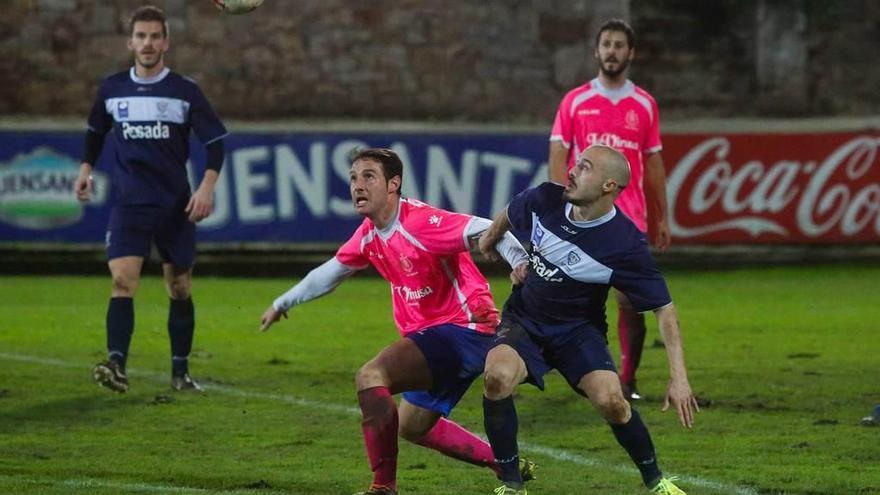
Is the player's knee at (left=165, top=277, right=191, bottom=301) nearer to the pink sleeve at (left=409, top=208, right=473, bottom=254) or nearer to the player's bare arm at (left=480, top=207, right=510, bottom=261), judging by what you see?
the pink sleeve at (left=409, top=208, right=473, bottom=254)

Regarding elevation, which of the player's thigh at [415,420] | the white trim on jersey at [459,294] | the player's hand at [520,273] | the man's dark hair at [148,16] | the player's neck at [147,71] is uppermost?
the man's dark hair at [148,16]

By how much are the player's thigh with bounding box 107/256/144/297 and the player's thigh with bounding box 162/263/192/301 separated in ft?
1.04

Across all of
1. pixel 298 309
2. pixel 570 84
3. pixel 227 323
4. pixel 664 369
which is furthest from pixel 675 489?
pixel 570 84

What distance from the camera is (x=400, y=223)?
23.6 ft

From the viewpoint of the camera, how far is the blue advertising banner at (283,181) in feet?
59.5

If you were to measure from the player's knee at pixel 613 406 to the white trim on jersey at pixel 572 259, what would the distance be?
0.49 metres

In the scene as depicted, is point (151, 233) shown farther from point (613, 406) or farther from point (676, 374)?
point (676, 374)

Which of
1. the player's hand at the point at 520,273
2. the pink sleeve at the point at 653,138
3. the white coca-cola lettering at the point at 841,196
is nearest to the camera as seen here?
the player's hand at the point at 520,273

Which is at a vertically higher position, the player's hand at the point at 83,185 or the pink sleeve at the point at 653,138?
the pink sleeve at the point at 653,138

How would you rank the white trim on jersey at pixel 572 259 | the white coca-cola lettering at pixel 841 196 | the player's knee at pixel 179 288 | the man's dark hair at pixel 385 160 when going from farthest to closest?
the white coca-cola lettering at pixel 841 196
the player's knee at pixel 179 288
the man's dark hair at pixel 385 160
the white trim on jersey at pixel 572 259

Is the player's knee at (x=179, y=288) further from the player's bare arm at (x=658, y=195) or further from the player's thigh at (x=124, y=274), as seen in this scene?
the player's bare arm at (x=658, y=195)

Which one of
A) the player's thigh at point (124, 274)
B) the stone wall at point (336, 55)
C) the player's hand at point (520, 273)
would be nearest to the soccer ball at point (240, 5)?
the player's thigh at point (124, 274)

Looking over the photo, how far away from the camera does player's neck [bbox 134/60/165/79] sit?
10094 millimetres

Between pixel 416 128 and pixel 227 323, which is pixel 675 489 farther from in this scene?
pixel 416 128
